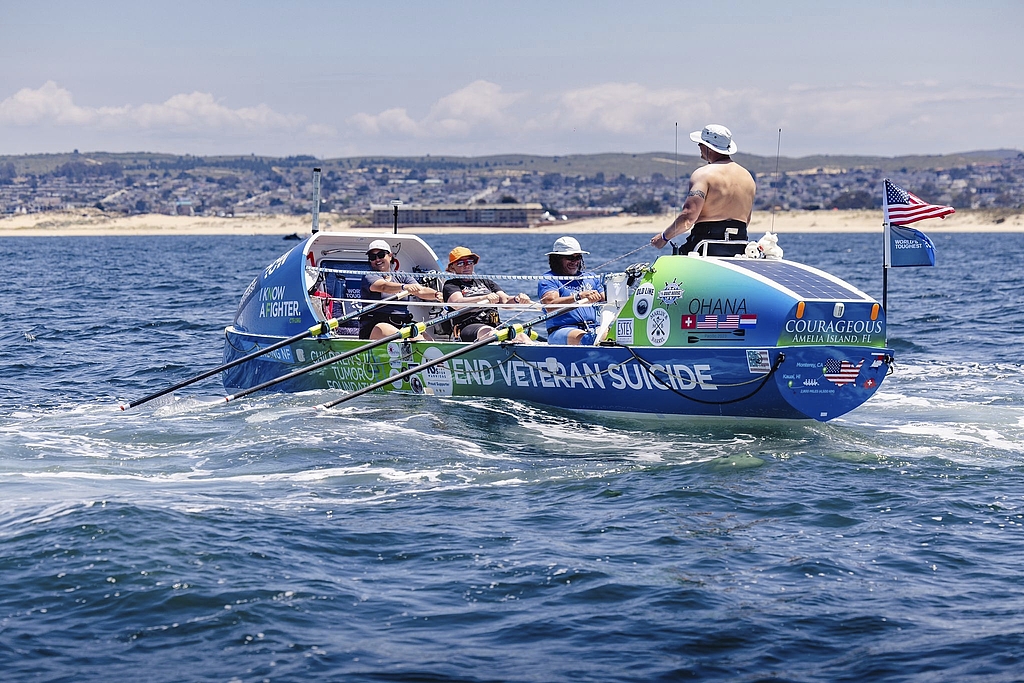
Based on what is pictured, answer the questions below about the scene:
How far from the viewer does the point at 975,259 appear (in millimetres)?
58938

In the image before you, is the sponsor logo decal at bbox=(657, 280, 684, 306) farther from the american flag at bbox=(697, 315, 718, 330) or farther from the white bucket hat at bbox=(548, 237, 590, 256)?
the white bucket hat at bbox=(548, 237, 590, 256)

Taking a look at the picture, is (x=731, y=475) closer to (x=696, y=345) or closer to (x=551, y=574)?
(x=696, y=345)

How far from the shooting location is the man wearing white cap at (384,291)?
46.3ft

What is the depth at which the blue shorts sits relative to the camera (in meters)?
12.7

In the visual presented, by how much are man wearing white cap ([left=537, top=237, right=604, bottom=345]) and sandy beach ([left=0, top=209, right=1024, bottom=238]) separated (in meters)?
120

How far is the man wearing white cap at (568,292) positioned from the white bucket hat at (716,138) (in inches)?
65.9

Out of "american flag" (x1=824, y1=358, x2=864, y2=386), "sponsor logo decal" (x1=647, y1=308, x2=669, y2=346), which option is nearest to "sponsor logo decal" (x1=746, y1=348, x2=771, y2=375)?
"american flag" (x1=824, y1=358, x2=864, y2=386)

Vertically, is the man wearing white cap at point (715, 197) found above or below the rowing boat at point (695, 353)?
above

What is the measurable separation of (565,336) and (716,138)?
2522 mm

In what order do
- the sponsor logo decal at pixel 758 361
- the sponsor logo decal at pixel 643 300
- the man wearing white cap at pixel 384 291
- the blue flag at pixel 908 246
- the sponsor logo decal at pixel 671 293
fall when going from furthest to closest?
1. the man wearing white cap at pixel 384 291
2. the blue flag at pixel 908 246
3. the sponsor logo decal at pixel 643 300
4. the sponsor logo decal at pixel 671 293
5. the sponsor logo decal at pixel 758 361

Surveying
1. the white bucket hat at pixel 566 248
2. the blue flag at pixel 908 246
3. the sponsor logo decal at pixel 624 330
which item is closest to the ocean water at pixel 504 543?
the sponsor logo decal at pixel 624 330

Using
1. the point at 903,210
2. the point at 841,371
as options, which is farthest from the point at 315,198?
the point at 841,371

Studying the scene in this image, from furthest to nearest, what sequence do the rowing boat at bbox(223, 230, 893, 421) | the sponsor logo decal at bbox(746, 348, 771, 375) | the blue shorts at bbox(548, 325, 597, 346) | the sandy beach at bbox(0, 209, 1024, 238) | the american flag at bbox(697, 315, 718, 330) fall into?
the sandy beach at bbox(0, 209, 1024, 238), the blue shorts at bbox(548, 325, 597, 346), the american flag at bbox(697, 315, 718, 330), the sponsor logo decal at bbox(746, 348, 771, 375), the rowing boat at bbox(223, 230, 893, 421)

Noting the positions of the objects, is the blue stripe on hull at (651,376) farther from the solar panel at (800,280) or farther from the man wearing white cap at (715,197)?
the man wearing white cap at (715,197)
